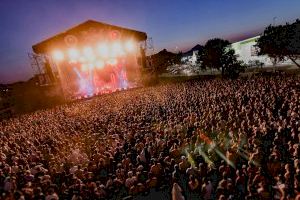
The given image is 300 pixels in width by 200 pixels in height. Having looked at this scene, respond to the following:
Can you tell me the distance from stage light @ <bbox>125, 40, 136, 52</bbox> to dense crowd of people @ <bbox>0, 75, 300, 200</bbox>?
23124 millimetres

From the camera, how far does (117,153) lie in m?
11.9

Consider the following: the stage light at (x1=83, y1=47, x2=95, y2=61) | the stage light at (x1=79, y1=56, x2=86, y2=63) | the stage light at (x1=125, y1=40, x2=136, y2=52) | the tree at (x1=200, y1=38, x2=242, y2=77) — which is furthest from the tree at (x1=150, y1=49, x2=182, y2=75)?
the tree at (x1=200, y1=38, x2=242, y2=77)

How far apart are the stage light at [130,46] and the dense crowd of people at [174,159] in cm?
2312

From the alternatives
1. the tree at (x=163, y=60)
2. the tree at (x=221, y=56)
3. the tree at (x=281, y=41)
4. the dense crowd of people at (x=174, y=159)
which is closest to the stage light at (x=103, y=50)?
the tree at (x=221, y=56)

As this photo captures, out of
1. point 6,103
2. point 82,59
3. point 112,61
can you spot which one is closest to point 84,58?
point 82,59

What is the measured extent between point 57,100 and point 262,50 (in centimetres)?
2513

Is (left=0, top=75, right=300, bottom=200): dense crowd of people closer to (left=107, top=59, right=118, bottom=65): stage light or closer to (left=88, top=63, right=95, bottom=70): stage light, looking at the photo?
(left=88, top=63, right=95, bottom=70): stage light

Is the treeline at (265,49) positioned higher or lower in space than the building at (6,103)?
higher

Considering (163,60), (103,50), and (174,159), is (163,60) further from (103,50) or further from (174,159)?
(174,159)

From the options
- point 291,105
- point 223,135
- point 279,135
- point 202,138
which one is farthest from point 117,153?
point 291,105

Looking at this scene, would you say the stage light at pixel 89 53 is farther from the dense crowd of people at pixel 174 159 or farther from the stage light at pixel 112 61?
the dense crowd of people at pixel 174 159

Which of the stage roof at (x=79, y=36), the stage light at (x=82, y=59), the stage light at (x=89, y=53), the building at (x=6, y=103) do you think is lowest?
the building at (x=6, y=103)

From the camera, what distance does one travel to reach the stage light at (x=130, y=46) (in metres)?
39.5

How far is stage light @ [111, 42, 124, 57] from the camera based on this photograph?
3831 cm
